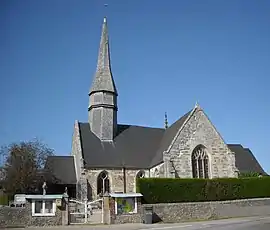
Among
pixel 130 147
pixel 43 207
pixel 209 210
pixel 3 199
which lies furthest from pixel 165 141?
pixel 43 207

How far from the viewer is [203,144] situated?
1357 inches

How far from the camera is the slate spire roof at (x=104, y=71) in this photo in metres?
39.9

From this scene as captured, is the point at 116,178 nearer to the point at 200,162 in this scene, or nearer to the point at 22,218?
the point at 200,162

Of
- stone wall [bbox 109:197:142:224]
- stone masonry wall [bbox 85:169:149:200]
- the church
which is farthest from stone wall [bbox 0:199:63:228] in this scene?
stone masonry wall [bbox 85:169:149:200]

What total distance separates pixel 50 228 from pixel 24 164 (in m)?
13.7

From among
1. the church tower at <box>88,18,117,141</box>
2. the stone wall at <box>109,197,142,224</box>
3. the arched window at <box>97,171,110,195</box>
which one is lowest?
the stone wall at <box>109,197,142,224</box>

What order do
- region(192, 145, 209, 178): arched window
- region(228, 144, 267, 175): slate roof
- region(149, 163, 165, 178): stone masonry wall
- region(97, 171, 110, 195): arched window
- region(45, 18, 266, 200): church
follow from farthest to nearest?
region(228, 144, 267, 175): slate roof → region(97, 171, 110, 195): arched window → region(192, 145, 209, 178): arched window → region(45, 18, 266, 200): church → region(149, 163, 165, 178): stone masonry wall

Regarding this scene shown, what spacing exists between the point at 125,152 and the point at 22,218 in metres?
16.9

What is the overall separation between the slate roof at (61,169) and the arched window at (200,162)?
37.5ft

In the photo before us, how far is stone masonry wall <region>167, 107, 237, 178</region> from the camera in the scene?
33312 millimetres

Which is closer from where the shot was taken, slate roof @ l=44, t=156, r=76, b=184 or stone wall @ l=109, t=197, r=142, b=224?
stone wall @ l=109, t=197, r=142, b=224

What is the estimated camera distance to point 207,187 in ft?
93.2

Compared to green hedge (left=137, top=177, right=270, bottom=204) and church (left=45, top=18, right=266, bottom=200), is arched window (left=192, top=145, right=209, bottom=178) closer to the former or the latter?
church (left=45, top=18, right=266, bottom=200)

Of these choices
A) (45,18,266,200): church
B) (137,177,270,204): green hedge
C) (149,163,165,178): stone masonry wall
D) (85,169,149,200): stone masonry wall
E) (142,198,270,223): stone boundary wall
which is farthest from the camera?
(85,169,149,200): stone masonry wall
